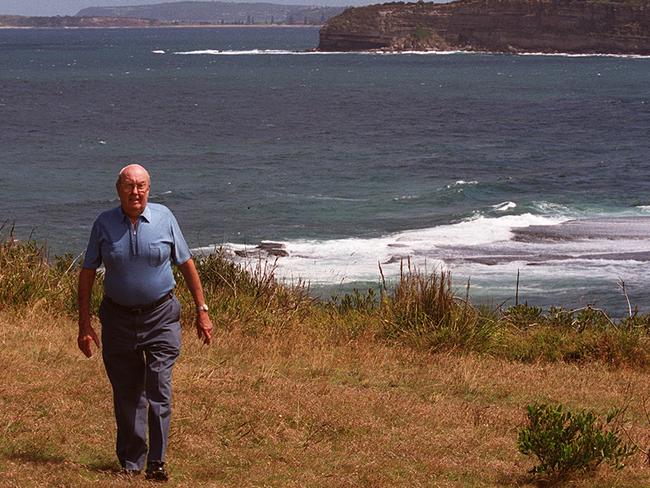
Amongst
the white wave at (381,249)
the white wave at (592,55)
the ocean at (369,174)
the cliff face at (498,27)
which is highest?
the cliff face at (498,27)

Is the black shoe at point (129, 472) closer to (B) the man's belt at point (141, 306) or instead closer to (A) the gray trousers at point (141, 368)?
(A) the gray trousers at point (141, 368)

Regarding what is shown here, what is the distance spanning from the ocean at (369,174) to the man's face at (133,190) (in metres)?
9.96

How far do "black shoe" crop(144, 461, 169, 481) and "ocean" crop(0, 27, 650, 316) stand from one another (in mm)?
9659

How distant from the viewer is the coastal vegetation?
7012 millimetres

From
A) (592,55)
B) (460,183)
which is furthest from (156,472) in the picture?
(592,55)

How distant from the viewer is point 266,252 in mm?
26359

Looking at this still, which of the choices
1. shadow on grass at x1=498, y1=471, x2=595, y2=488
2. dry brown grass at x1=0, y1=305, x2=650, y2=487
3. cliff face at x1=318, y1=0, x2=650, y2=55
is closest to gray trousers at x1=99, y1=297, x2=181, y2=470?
dry brown grass at x1=0, y1=305, x2=650, y2=487

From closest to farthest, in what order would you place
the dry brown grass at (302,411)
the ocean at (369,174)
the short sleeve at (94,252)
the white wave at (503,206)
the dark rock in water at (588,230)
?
1. the short sleeve at (94,252)
2. the dry brown grass at (302,411)
3. the ocean at (369,174)
4. the dark rock in water at (588,230)
5. the white wave at (503,206)

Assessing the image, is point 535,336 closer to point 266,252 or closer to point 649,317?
point 649,317

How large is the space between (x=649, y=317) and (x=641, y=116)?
54.8 meters

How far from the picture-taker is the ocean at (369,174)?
25984 mm

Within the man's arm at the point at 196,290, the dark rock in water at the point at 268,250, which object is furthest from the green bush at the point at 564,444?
the dark rock in water at the point at 268,250

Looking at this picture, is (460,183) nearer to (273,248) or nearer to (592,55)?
(273,248)

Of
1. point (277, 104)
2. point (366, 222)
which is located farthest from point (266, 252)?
point (277, 104)
